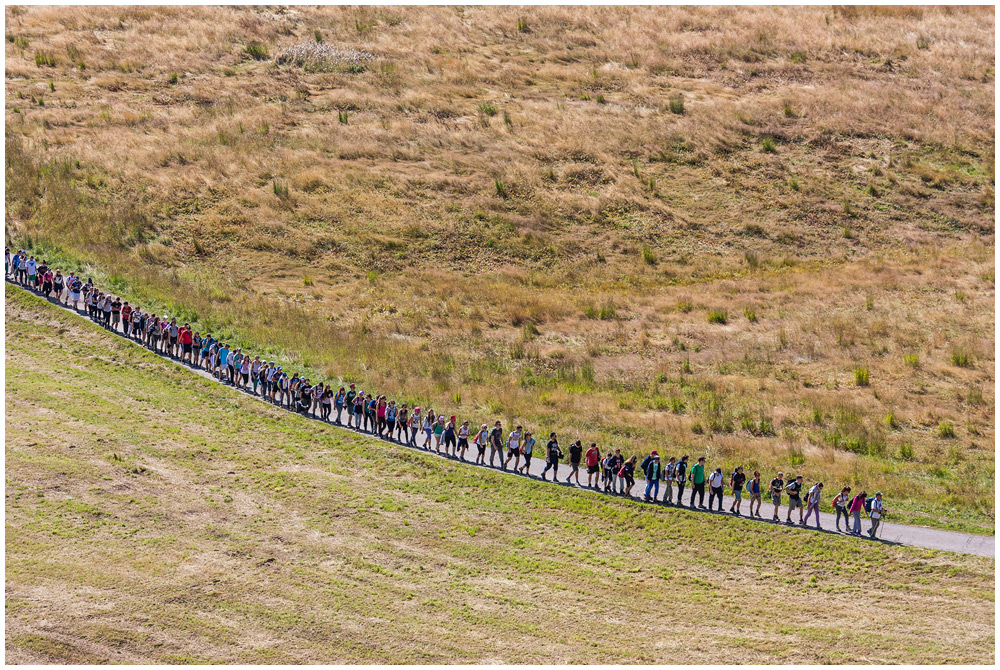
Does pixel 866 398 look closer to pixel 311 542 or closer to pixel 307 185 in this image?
pixel 311 542

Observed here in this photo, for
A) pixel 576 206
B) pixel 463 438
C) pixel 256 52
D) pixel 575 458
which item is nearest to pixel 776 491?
pixel 575 458

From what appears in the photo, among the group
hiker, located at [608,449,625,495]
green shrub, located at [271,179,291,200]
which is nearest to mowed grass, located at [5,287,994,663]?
hiker, located at [608,449,625,495]

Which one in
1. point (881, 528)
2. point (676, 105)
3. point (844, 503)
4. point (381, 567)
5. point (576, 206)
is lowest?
point (381, 567)

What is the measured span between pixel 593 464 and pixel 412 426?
17.6 ft

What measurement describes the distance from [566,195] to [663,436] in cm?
2044

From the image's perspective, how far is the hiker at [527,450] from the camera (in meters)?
27.3

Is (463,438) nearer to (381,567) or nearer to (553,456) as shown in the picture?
(553,456)

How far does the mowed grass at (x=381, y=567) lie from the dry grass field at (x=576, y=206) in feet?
13.2

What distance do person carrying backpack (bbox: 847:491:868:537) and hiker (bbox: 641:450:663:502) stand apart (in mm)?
4482

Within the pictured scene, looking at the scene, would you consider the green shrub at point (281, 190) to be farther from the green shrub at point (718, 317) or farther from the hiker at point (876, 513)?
the hiker at point (876, 513)

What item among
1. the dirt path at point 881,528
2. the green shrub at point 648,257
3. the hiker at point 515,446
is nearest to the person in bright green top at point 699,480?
the dirt path at point 881,528

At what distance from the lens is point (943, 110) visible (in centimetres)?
5469

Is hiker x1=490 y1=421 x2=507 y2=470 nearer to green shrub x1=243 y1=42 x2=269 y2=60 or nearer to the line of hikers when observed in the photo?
the line of hikers

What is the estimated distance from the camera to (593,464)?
26.8 m
